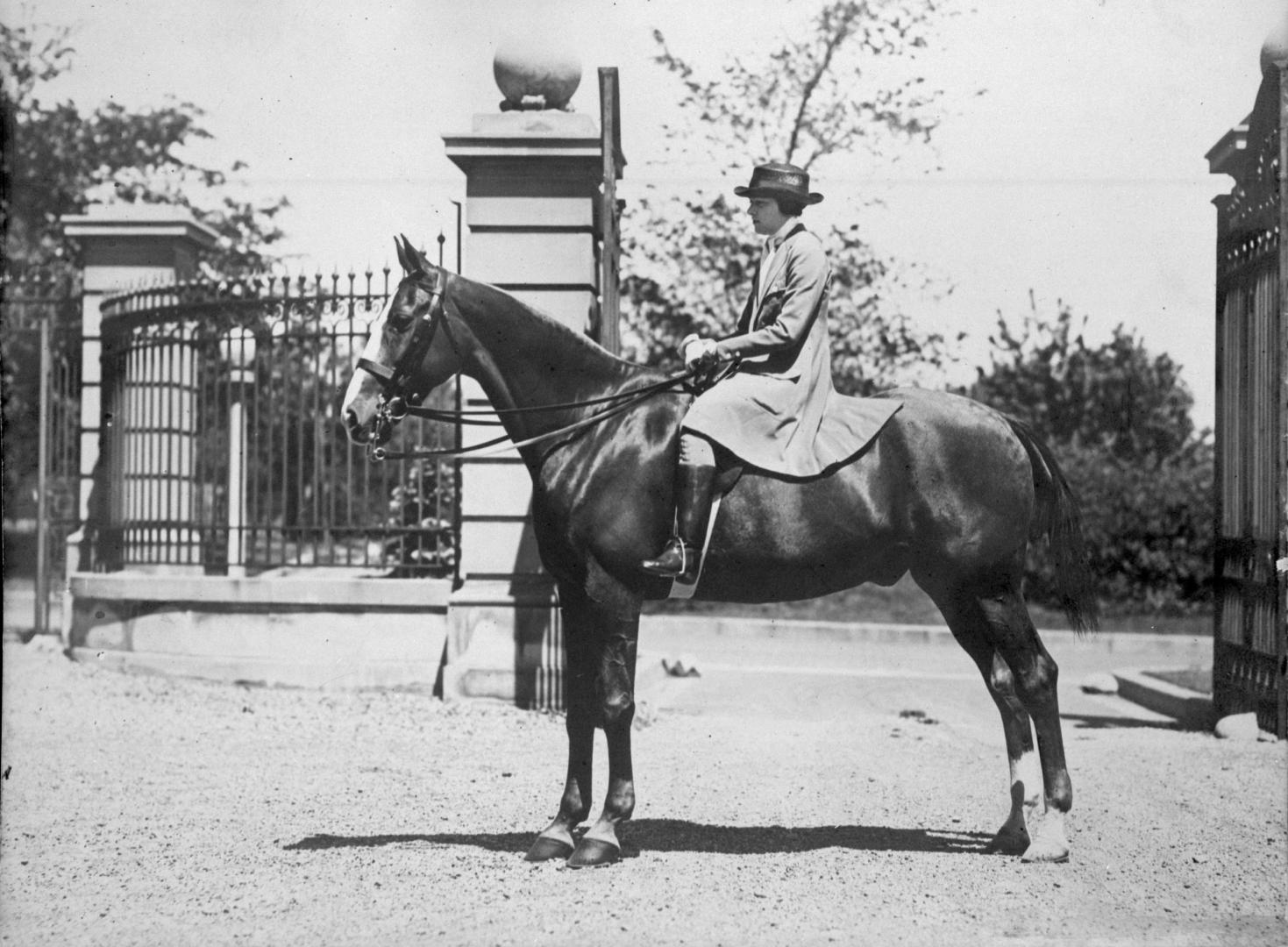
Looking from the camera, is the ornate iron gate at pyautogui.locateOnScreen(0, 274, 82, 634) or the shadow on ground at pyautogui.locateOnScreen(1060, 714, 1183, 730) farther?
the ornate iron gate at pyautogui.locateOnScreen(0, 274, 82, 634)

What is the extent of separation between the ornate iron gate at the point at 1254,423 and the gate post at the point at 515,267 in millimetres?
4604

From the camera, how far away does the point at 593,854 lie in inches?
213

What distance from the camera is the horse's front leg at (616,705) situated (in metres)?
5.57

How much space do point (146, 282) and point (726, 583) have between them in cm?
894

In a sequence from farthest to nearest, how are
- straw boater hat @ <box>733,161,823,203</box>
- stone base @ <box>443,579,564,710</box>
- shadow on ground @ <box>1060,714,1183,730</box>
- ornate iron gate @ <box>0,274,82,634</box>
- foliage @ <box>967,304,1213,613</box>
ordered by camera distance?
foliage @ <box>967,304,1213,613</box> → ornate iron gate @ <box>0,274,82,634</box> → shadow on ground @ <box>1060,714,1183,730</box> → stone base @ <box>443,579,564,710</box> → straw boater hat @ <box>733,161,823,203</box>

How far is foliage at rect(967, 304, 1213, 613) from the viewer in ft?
62.5

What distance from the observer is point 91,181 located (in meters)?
19.6

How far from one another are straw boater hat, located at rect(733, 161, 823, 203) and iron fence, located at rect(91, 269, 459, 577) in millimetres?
4697

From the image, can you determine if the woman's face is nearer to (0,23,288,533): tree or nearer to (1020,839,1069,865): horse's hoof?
(1020,839,1069,865): horse's hoof

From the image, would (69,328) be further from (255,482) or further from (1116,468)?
(1116,468)

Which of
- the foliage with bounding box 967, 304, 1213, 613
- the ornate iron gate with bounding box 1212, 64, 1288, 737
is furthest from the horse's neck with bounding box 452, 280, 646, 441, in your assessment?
the foliage with bounding box 967, 304, 1213, 613

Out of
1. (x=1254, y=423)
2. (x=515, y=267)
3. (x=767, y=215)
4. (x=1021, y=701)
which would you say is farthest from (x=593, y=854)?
(x=1254, y=423)

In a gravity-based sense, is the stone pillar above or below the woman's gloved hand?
above

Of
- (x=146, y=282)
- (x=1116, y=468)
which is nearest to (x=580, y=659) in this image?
(x=146, y=282)
